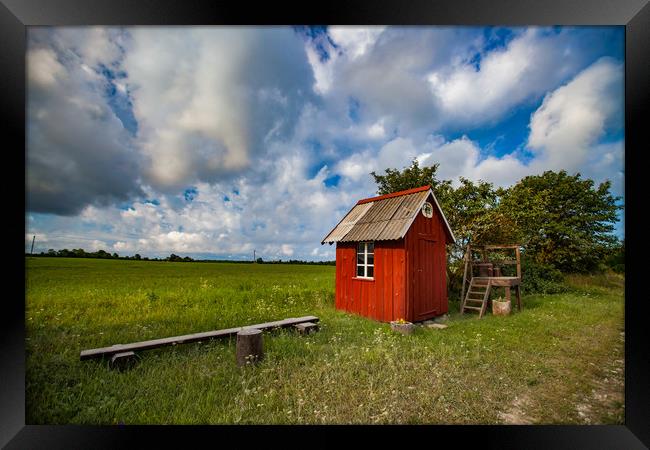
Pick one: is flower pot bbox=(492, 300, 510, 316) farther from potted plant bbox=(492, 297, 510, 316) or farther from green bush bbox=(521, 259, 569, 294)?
green bush bbox=(521, 259, 569, 294)

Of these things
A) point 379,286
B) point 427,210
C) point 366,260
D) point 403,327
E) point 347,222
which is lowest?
point 403,327

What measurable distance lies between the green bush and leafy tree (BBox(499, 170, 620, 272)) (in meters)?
0.95

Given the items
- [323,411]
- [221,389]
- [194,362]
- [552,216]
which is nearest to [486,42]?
[323,411]

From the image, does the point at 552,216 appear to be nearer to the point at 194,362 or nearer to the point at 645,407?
the point at 645,407

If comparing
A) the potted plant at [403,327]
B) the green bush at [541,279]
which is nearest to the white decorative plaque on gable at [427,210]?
the potted plant at [403,327]

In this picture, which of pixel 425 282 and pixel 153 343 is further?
pixel 425 282

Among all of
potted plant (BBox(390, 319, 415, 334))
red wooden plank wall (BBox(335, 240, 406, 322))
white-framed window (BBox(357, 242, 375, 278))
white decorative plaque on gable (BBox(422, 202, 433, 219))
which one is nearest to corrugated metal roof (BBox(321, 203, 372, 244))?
red wooden plank wall (BBox(335, 240, 406, 322))

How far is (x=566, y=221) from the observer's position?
14680mm

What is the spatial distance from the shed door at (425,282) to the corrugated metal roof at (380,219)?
3.12 feet

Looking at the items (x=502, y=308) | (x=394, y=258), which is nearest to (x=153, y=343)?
(x=394, y=258)

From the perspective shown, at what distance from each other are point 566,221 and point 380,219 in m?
13.0

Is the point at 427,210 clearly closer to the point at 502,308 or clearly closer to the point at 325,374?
the point at 502,308

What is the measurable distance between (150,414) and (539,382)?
219 inches
